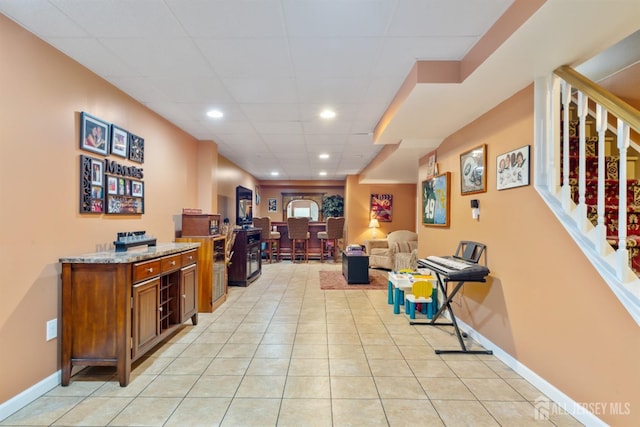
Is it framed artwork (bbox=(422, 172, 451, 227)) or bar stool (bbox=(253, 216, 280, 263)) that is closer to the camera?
framed artwork (bbox=(422, 172, 451, 227))

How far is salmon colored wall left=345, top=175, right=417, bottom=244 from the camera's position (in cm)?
895

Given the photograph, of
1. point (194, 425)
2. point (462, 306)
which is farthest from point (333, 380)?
point (462, 306)

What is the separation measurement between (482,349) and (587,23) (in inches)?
104

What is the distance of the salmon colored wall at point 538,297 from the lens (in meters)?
1.68

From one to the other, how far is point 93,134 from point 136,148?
61cm

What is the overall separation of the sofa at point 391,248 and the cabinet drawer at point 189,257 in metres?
4.16

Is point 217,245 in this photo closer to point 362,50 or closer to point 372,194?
point 362,50

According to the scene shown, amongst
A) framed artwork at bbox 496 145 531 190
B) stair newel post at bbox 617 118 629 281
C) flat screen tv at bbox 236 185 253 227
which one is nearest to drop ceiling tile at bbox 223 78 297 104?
framed artwork at bbox 496 145 531 190

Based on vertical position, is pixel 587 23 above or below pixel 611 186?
above

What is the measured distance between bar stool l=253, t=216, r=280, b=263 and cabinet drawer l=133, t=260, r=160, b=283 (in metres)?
5.45

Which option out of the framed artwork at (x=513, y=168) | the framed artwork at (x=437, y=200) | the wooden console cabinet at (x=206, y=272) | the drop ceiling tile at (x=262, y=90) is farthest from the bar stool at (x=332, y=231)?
the framed artwork at (x=513, y=168)

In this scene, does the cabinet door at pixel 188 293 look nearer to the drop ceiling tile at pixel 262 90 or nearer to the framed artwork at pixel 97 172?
the framed artwork at pixel 97 172

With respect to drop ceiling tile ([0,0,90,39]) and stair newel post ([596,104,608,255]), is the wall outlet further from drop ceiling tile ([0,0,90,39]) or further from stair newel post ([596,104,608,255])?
stair newel post ([596,104,608,255])

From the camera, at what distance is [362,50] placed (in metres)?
2.28
